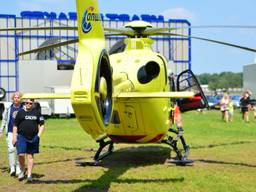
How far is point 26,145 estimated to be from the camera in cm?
913

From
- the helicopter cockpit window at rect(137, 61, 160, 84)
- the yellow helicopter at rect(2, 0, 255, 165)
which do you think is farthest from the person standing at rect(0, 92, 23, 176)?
the helicopter cockpit window at rect(137, 61, 160, 84)

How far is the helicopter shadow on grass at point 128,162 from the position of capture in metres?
9.02

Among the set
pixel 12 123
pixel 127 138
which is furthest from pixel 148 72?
pixel 12 123

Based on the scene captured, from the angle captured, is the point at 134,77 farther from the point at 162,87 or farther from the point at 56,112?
the point at 56,112

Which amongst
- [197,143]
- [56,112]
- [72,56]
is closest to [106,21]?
[72,56]

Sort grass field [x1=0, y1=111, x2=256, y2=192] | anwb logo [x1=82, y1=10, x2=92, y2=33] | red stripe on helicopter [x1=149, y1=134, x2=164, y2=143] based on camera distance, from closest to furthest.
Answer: anwb logo [x1=82, y1=10, x2=92, y2=33] < grass field [x1=0, y1=111, x2=256, y2=192] < red stripe on helicopter [x1=149, y1=134, x2=164, y2=143]

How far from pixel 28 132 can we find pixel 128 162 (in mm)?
3273

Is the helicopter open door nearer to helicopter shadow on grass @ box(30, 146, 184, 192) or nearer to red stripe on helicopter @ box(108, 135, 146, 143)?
helicopter shadow on grass @ box(30, 146, 184, 192)

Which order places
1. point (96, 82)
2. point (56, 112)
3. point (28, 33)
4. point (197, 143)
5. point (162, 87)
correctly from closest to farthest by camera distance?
point (96, 82) → point (162, 87) → point (197, 143) → point (56, 112) → point (28, 33)

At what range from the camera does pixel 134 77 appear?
9.62 metres

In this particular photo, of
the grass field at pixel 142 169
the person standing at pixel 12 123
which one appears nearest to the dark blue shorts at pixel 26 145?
the grass field at pixel 142 169

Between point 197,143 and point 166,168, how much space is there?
4867mm

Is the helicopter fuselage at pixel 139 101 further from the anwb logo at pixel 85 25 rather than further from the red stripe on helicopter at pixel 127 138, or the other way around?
the anwb logo at pixel 85 25

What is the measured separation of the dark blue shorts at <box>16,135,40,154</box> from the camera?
9055 mm
